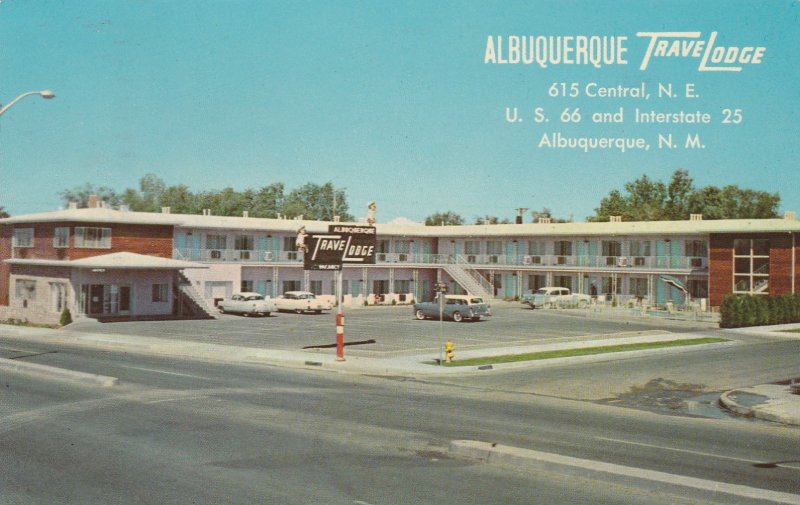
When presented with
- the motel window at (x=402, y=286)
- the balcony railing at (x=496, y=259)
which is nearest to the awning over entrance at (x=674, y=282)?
the balcony railing at (x=496, y=259)

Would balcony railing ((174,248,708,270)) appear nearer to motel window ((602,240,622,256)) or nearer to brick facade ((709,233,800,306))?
motel window ((602,240,622,256))

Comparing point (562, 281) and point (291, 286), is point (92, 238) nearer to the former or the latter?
point (291, 286)

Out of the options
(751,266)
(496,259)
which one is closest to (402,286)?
(496,259)

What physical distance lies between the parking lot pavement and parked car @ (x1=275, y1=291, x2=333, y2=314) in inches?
25.0

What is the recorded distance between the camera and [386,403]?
65.6ft

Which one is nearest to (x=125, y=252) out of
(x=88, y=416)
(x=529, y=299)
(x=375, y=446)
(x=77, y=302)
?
(x=77, y=302)

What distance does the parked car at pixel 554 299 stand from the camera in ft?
205

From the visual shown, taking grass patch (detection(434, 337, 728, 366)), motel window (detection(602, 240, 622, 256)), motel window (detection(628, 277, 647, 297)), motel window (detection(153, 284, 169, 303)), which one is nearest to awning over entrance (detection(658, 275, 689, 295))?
motel window (detection(628, 277, 647, 297))

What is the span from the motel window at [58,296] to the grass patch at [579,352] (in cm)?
3074

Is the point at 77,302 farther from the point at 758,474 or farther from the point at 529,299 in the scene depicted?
the point at 758,474

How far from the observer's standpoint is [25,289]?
53812 millimetres

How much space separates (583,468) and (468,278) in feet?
195

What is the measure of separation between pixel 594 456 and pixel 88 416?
1101cm

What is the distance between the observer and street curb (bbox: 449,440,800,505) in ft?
36.3
